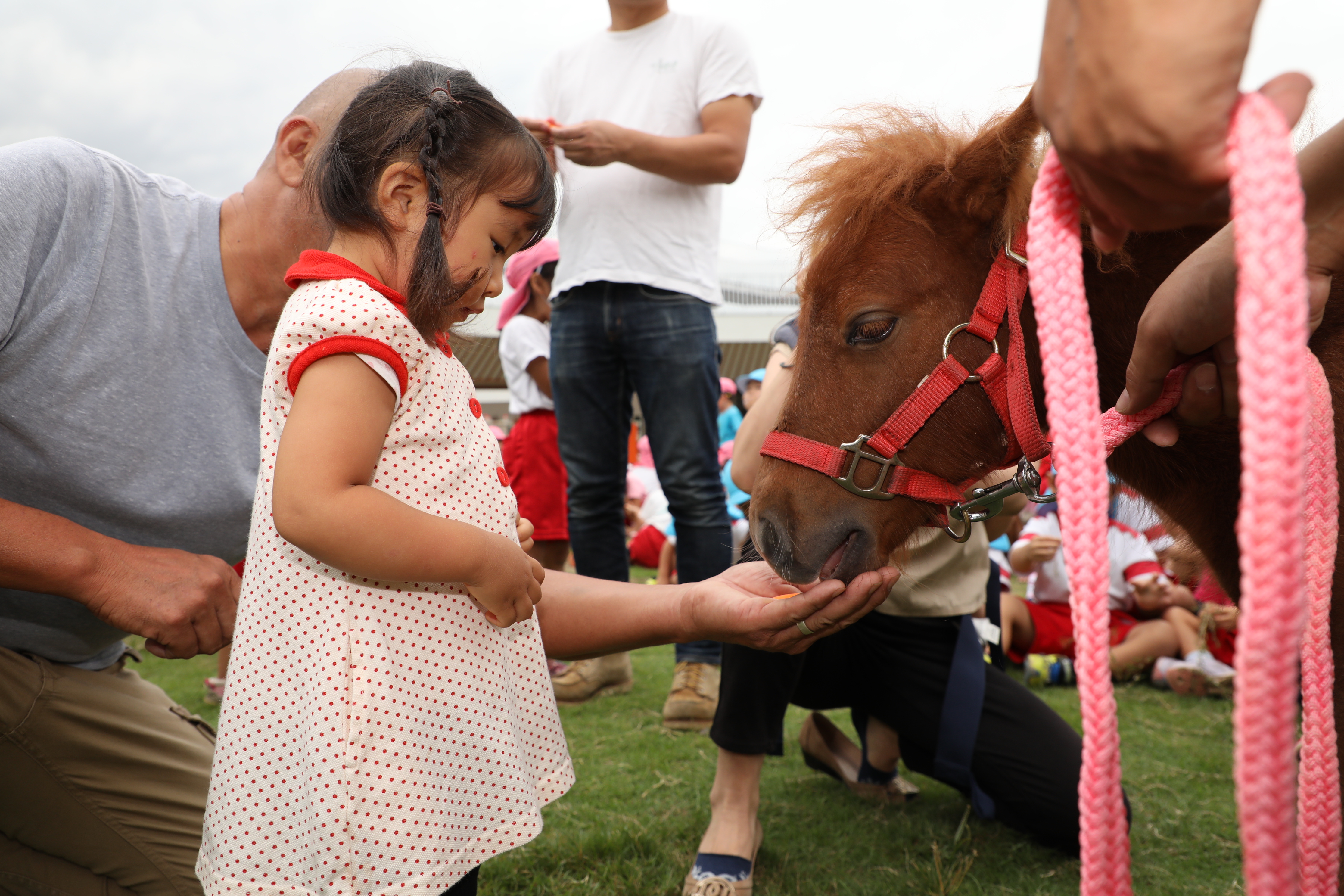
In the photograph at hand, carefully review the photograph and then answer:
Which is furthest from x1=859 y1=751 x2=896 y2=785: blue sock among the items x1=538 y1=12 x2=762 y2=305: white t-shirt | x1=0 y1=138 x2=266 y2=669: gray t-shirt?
x1=0 y1=138 x2=266 y2=669: gray t-shirt

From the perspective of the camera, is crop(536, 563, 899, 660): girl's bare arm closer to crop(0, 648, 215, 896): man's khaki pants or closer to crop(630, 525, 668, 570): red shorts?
crop(0, 648, 215, 896): man's khaki pants

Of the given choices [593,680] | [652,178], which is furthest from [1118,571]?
[652,178]

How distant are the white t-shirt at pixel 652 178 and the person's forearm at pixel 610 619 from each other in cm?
161

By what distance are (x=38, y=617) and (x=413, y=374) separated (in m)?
1.12

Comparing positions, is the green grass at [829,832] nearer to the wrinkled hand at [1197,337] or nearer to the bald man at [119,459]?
the bald man at [119,459]

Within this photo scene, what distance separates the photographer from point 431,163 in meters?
1.36

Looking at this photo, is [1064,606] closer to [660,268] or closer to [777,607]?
[660,268]

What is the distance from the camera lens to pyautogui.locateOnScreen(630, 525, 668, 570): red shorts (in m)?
7.13

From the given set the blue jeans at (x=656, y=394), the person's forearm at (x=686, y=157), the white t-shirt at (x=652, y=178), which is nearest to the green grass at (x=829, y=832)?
the blue jeans at (x=656, y=394)

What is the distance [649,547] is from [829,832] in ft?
15.5

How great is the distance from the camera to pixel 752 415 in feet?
7.97

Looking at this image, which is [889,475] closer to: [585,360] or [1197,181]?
[1197,181]

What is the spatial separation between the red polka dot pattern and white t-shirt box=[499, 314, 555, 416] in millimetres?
3264

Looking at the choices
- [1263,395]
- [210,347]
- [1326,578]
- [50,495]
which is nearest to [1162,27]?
[1263,395]
